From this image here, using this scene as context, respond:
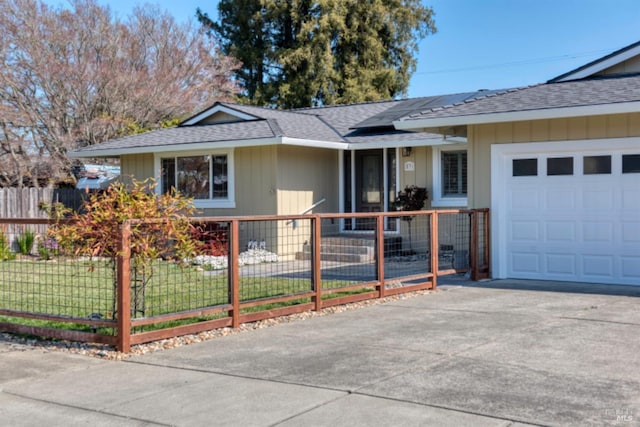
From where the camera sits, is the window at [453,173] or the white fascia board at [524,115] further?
the window at [453,173]

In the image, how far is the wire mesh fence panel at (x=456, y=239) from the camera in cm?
1227

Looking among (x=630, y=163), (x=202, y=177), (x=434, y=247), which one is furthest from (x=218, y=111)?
(x=630, y=163)

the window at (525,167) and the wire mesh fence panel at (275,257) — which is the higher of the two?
the window at (525,167)

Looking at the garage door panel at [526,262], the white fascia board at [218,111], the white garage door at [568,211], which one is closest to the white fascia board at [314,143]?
the white fascia board at [218,111]

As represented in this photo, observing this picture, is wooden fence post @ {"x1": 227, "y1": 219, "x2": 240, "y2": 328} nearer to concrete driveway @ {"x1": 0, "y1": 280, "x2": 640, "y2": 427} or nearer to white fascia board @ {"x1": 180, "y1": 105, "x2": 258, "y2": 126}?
concrete driveway @ {"x1": 0, "y1": 280, "x2": 640, "y2": 427}

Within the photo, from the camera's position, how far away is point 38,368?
20.9ft

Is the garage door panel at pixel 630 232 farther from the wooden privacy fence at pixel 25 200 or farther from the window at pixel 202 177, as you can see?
the wooden privacy fence at pixel 25 200

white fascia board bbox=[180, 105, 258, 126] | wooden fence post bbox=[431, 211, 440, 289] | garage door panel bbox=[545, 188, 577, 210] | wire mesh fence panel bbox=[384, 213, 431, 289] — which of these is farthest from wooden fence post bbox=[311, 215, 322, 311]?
white fascia board bbox=[180, 105, 258, 126]

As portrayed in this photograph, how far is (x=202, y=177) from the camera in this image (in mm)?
17984

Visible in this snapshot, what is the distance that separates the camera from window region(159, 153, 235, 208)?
689 inches

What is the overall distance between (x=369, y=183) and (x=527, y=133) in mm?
6684

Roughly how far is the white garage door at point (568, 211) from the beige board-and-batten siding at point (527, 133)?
13cm

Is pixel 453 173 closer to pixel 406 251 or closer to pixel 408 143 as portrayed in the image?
pixel 408 143

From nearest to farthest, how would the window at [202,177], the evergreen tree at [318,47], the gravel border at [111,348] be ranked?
the gravel border at [111,348], the window at [202,177], the evergreen tree at [318,47]
